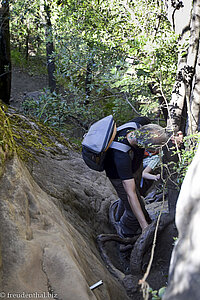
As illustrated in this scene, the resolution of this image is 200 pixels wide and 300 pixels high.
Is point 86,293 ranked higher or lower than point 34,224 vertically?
lower

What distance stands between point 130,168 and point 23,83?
54.1ft

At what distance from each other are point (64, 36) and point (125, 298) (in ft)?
23.3

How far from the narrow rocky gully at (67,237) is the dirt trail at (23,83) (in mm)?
12118

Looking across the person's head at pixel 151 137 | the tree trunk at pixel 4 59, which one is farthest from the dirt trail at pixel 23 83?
the person's head at pixel 151 137

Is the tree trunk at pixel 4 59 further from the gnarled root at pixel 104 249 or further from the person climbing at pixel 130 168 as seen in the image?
the gnarled root at pixel 104 249

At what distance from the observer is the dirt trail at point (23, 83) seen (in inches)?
713

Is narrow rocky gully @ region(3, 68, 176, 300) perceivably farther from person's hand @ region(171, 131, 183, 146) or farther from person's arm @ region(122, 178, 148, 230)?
person's hand @ region(171, 131, 183, 146)

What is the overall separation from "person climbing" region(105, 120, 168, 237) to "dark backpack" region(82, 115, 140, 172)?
0.09 m

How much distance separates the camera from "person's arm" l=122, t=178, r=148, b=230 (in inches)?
174

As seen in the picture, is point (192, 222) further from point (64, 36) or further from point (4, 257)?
point (64, 36)

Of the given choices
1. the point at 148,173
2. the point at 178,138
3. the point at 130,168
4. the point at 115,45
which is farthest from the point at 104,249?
the point at 115,45

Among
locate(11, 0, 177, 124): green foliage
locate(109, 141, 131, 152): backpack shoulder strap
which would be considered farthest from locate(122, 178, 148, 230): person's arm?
locate(11, 0, 177, 124): green foliage

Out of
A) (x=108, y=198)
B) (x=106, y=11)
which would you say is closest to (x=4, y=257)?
(x=108, y=198)

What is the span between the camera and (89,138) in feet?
14.6
